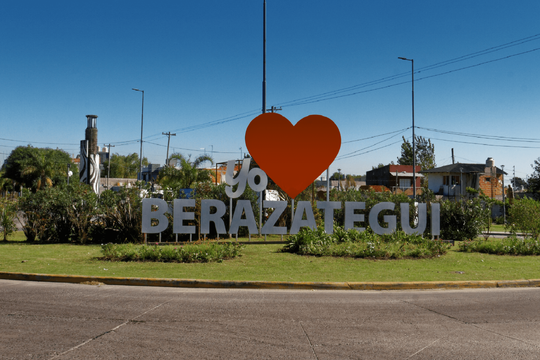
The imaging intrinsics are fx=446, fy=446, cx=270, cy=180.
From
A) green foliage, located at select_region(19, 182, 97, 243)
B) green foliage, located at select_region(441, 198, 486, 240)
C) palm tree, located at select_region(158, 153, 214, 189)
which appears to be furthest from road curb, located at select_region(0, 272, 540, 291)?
palm tree, located at select_region(158, 153, 214, 189)

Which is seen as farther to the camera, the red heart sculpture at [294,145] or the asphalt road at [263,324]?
the red heart sculpture at [294,145]

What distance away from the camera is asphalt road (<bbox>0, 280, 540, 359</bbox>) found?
532 cm

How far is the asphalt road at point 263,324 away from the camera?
5.32m

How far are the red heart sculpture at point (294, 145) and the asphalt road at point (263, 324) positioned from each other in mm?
7680

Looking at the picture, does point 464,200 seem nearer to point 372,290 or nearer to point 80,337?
point 372,290

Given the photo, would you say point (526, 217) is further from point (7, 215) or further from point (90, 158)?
point (90, 158)

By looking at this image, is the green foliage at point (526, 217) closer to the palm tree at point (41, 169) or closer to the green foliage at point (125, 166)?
the palm tree at point (41, 169)

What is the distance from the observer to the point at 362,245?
14625 mm

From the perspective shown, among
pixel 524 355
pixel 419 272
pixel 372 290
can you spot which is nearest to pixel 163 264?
pixel 372 290

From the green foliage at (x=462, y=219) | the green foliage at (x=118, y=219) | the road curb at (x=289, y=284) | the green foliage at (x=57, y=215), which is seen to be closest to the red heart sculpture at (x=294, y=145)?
the green foliage at (x=118, y=219)

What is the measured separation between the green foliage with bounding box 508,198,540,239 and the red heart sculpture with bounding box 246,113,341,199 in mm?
8152

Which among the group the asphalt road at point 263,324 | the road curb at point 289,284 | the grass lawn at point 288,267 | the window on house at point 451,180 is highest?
the window on house at point 451,180

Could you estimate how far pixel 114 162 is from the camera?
9800cm

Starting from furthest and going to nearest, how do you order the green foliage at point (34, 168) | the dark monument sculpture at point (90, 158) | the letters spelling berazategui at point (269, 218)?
1. the green foliage at point (34, 168)
2. the dark monument sculpture at point (90, 158)
3. the letters spelling berazategui at point (269, 218)
